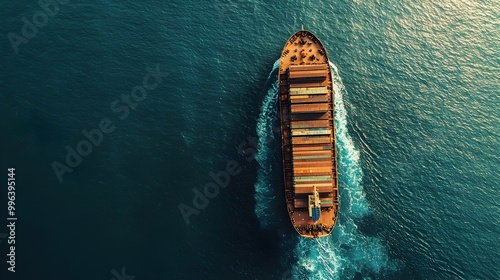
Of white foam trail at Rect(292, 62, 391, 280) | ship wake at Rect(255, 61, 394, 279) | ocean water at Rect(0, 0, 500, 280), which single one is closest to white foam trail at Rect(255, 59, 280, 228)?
ship wake at Rect(255, 61, 394, 279)

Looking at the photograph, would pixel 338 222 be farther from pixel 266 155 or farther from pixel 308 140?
pixel 266 155

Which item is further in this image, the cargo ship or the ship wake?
the cargo ship

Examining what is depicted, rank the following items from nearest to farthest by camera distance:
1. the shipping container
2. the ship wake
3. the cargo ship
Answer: the ship wake → the cargo ship → the shipping container

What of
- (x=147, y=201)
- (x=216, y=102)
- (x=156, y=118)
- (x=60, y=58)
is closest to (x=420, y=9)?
(x=216, y=102)

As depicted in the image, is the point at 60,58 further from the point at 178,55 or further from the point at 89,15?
the point at 178,55

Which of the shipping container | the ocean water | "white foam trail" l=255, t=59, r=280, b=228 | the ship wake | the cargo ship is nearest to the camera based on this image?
the ship wake

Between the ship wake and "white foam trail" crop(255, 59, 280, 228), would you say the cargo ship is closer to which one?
the ship wake

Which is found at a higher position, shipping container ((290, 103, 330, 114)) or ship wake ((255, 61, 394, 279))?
shipping container ((290, 103, 330, 114))

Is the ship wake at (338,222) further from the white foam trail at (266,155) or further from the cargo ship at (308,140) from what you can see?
the cargo ship at (308,140)

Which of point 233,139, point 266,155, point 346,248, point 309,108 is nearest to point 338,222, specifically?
point 346,248
